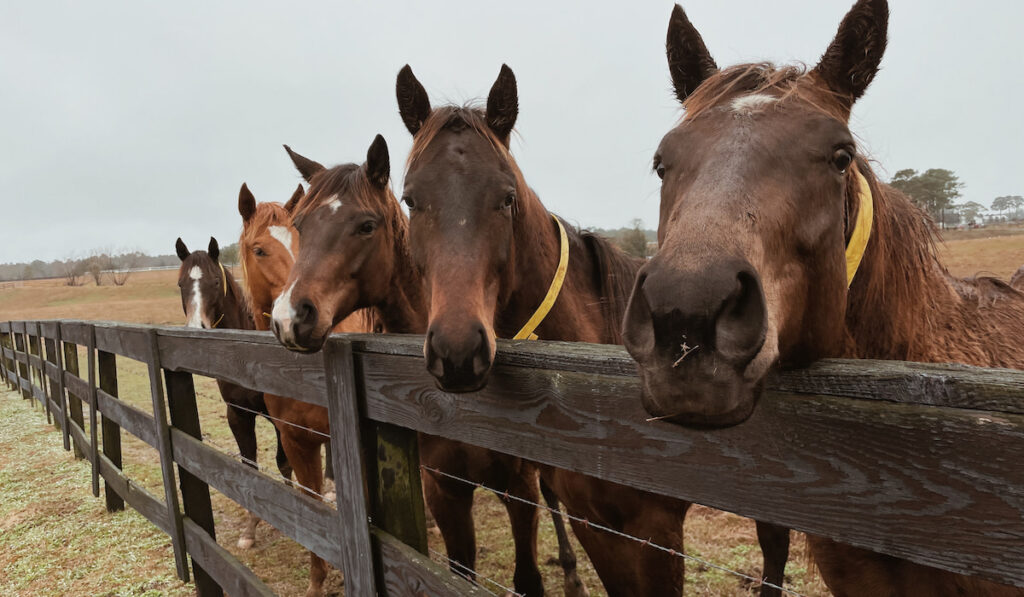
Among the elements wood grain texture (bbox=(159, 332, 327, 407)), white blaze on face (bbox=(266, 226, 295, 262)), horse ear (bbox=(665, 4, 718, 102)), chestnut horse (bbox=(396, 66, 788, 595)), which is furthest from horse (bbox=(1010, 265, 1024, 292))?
white blaze on face (bbox=(266, 226, 295, 262))

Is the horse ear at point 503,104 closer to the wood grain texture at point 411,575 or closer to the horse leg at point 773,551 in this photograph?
the wood grain texture at point 411,575

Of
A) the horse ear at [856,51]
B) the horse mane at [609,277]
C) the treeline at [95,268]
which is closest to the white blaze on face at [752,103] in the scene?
the horse ear at [856,51]

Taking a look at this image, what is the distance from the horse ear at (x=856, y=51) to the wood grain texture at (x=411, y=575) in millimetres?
1691

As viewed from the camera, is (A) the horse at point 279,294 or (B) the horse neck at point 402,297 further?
(A) the horse at point 279,294

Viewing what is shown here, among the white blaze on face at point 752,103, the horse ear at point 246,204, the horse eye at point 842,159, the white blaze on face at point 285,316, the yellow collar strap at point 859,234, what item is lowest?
the white blaze on face at point 285,316

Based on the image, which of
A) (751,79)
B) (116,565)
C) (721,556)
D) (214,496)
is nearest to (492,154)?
(751,79)

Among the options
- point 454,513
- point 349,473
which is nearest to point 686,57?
point 349,473

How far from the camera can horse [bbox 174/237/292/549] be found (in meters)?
4.64

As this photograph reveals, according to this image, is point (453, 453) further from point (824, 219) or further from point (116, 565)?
point (116, 565)

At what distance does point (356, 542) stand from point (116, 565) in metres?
3.42

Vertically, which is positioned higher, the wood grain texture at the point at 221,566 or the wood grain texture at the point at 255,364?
the wood grain texture at the point at 255,364

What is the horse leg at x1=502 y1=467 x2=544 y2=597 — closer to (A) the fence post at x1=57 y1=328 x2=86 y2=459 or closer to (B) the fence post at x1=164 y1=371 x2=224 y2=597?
(B) the fence post at x1=164 y1=371 x2=224 y2=597

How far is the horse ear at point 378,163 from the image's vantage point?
3.04 metres

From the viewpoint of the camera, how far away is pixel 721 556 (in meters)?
3.72
